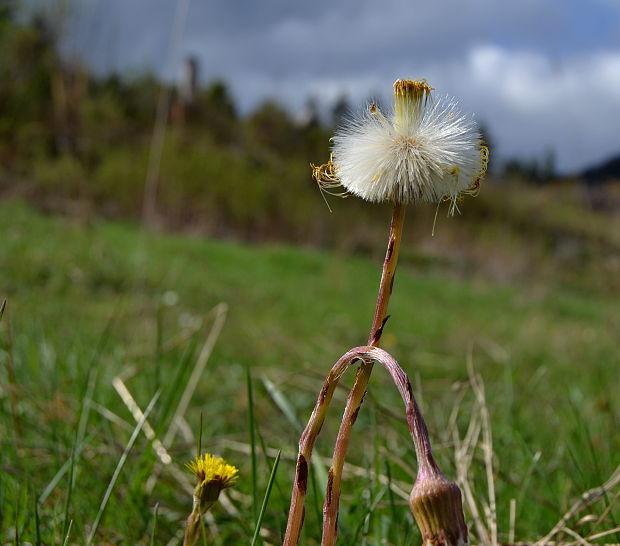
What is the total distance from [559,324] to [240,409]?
4.98m

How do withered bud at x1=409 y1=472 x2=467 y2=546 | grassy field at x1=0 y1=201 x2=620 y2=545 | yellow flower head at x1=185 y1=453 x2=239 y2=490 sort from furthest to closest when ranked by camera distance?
grassy field at x1=0 y1=201 x2=620 y2=545 → yellow flower head at x1=185 y1=453 x2=239 y2=490 → withered bud at x1=409 y1=472 x2=467 y2=546

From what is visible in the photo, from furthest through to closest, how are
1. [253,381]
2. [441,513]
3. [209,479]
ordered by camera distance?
[253,381], [209,479], [441,513]

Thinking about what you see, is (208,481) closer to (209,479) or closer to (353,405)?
(209,479)

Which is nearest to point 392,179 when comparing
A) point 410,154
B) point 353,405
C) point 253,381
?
point 410,154

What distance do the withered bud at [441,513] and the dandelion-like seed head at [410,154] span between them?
21cm

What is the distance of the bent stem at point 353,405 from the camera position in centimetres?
54

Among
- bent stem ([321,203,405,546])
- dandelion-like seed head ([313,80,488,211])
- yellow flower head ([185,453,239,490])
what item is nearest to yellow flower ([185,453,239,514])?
yellow flower head ([185,453,239,490])

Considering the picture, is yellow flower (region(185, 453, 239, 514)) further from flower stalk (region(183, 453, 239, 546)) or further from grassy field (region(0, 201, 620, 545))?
grassy field (region(0, 201, 620, 545))

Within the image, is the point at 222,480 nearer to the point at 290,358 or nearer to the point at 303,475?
the point at 303,475

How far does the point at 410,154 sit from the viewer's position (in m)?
0.55

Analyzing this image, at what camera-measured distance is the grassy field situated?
1.08 metres

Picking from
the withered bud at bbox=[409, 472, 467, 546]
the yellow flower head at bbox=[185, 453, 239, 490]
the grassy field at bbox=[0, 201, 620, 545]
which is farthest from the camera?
the grassy field at bbox=[0, 201, 620, 545]

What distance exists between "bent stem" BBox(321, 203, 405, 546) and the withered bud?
79 millimetres

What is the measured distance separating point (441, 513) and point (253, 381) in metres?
2.11
